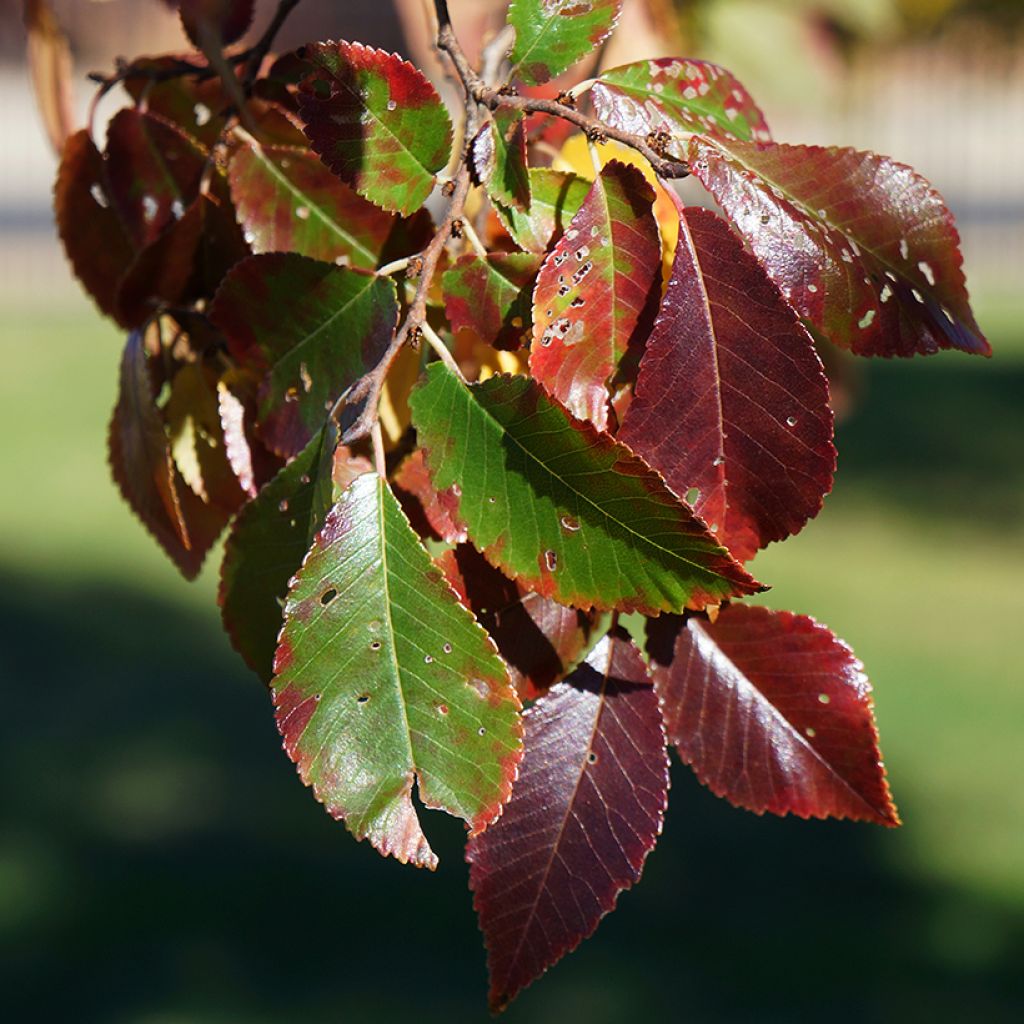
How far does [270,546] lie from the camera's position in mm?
727

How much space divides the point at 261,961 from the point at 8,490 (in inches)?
A: 177

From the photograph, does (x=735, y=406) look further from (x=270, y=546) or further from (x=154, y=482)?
(x=154, y=482)

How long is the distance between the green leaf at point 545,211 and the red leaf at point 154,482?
9.7 inches

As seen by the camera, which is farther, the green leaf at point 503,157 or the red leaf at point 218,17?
the red leaf at point 218,17

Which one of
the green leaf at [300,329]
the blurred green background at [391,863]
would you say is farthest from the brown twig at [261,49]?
the blurred green background at [391,863]

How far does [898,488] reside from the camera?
306 inches

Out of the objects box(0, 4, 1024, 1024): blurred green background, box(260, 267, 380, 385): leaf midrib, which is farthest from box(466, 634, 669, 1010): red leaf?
box(0, 4, 1024, 1024): blurred green background

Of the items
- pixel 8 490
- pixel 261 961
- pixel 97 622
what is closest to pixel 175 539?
pixel 261 961

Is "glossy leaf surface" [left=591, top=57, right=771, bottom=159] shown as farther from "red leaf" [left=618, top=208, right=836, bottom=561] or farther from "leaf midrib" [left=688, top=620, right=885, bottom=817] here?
"leaf midrib" [left=688, top=620, right=885, bottom=817]

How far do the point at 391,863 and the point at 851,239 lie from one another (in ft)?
11.9

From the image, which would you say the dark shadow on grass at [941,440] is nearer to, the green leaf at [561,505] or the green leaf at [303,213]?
the green leaf at [303,213]

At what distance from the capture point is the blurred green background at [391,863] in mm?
3490

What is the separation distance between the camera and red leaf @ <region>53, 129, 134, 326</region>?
1007mm

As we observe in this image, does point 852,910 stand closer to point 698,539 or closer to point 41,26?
point 41,26
